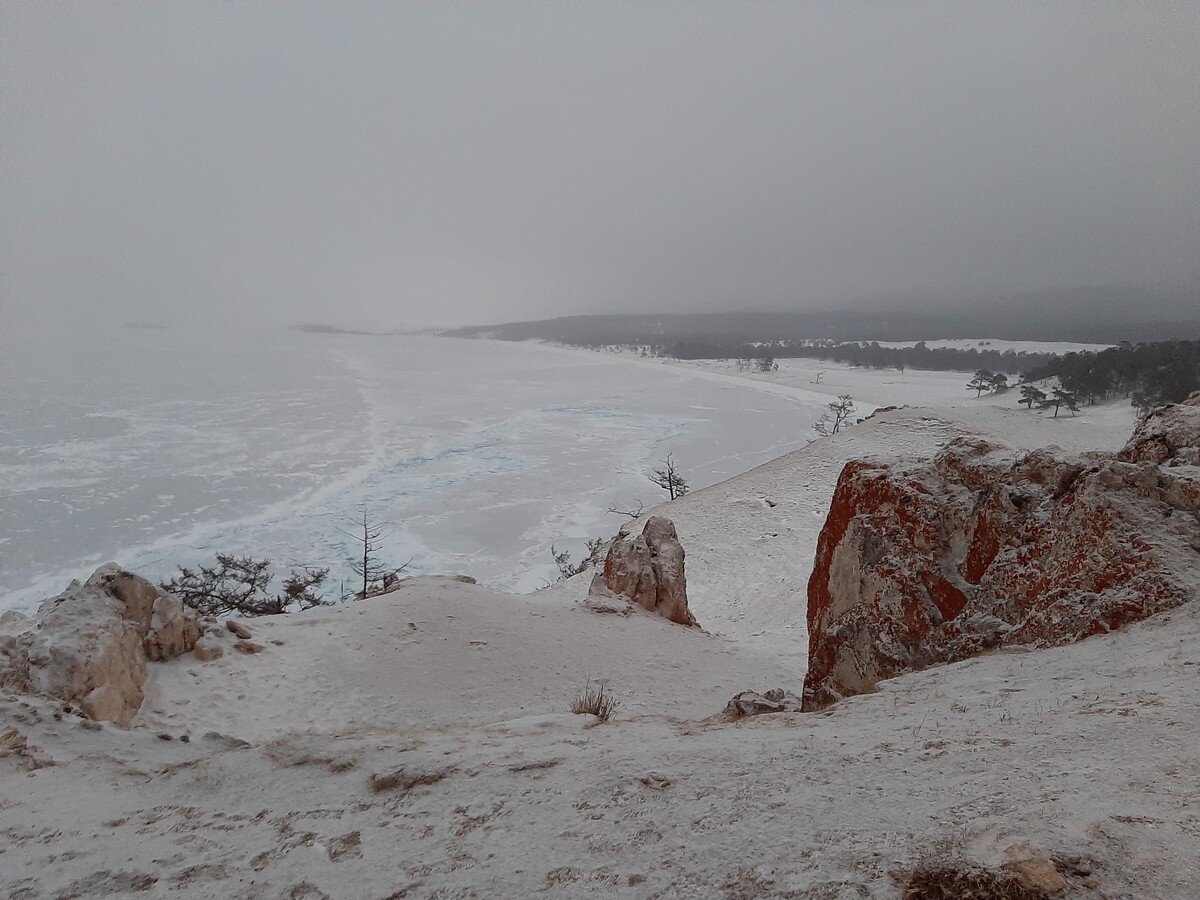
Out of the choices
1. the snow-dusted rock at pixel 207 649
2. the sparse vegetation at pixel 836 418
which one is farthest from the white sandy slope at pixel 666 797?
the sparse vegetation at pixel 836 418

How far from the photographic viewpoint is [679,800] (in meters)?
2.91

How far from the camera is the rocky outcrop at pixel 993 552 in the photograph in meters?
4.66

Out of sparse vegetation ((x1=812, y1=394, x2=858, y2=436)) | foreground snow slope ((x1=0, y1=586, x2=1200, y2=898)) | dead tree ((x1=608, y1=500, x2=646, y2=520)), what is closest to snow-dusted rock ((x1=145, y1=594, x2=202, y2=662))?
foreground snow slope ((x1=0, y1=586, x2=1200, y2=898))

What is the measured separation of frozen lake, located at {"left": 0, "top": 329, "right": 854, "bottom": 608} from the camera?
2495cm

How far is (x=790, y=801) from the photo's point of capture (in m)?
2.74

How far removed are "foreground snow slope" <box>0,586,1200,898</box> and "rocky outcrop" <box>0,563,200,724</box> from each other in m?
1.93

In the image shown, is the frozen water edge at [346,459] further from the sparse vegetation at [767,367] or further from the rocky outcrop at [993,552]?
the sparse vegetation at [767,367]

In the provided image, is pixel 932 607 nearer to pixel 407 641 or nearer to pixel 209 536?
pixel 407 641

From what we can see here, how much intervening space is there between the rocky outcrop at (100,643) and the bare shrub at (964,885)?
7.42 metres

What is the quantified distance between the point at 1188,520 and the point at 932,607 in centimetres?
203

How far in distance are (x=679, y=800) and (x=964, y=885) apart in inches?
50.9

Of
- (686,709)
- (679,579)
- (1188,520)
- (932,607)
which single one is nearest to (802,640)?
(679,579)

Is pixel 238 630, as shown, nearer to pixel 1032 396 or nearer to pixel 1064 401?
pixel 1064 401

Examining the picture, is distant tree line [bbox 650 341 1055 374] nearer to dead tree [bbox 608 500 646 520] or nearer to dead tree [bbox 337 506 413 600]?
dead tree [bbox 608 500 646 520]
